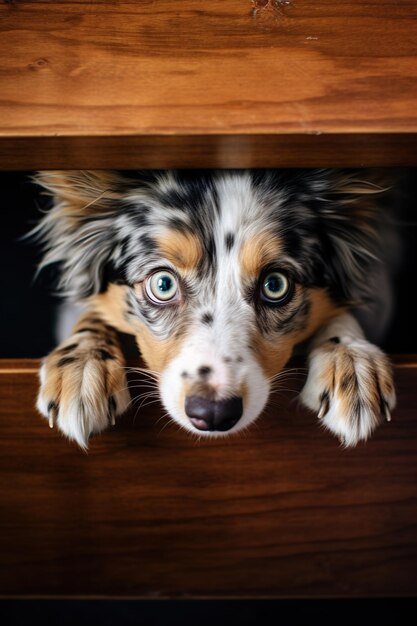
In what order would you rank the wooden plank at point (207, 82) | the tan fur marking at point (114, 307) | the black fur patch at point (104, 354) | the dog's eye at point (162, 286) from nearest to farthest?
1. the wooden plank at point (207, 82)
2. the black fur patch at point (104, 354)
3. the dog's eye at point (162, 286)
4. the tan fur marking at point (114, 307)

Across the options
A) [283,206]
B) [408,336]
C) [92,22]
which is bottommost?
[408,336]

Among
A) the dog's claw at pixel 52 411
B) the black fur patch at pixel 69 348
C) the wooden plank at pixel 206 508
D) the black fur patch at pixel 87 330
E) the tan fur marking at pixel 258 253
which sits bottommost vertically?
the wooden plank at pixel 206 508

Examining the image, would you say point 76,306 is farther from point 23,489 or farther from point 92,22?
point 92,22

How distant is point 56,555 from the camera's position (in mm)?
1310

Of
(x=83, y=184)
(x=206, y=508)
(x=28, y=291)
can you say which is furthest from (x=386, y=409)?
(x=28, y=291)

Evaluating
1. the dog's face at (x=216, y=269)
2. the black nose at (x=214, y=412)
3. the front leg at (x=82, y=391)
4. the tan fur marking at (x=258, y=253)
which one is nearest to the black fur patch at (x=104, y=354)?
the front leg at (x=82, y=391)

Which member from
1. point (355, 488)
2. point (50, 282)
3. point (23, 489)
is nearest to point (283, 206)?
point (355, 488)

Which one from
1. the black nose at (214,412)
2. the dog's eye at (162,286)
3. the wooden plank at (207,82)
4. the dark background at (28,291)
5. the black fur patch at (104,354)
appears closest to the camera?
the wooden plank at (207,82)

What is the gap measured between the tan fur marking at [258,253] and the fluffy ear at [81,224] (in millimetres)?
327

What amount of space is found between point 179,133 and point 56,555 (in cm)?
88

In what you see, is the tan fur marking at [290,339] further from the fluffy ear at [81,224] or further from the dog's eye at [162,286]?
the fluffy ear at [81,224]

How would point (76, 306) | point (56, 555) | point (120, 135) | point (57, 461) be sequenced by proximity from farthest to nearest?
point (76, 306) → point (56, 555) → point (57, 461) → point (120, 135)

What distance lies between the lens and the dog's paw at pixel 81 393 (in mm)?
1121

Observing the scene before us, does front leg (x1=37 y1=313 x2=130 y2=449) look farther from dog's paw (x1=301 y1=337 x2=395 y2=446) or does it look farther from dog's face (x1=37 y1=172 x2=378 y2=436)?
dog's paw (x1=301 y1=337 x2=395 y2=446)
